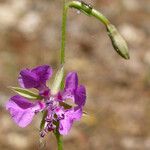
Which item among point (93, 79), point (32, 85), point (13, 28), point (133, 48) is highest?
point (13, 28)

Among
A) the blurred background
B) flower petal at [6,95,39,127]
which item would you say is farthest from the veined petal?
the blurred background

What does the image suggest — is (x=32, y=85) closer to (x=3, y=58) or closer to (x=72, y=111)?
(x=72, y=111)

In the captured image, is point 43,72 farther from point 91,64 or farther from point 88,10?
point 91,64

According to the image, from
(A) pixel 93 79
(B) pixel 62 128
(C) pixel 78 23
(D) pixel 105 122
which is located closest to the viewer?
(B) pixel 62 128

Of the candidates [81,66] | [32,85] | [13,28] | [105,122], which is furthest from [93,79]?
[32,85]

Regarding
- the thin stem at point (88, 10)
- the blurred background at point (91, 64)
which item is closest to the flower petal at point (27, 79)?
the thin stem at point (88, 10)

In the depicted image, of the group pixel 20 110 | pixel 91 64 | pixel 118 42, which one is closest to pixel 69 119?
pixel 20 110
